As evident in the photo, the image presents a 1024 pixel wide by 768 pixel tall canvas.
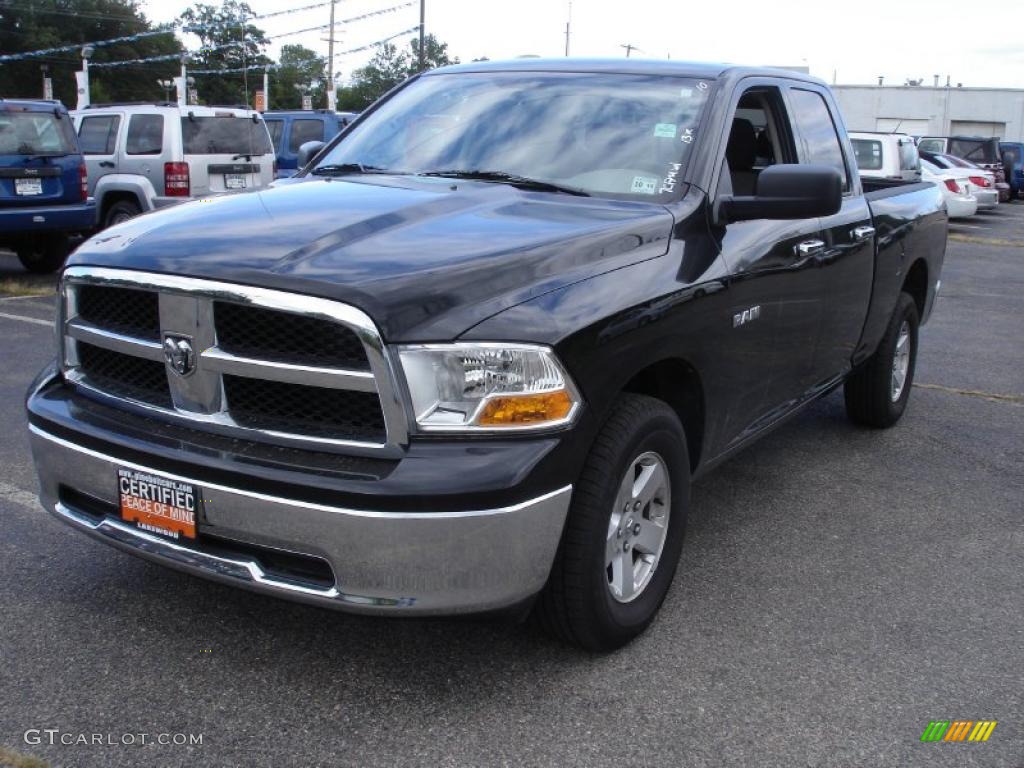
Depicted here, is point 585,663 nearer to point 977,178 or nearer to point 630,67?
point 630,67

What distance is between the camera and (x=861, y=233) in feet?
16.5

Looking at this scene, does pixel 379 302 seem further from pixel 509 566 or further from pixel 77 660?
pixel 77 660

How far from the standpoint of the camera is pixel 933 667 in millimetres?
3346

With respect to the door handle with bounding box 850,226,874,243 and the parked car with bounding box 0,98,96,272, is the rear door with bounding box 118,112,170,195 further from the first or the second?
the door handle with bounding box 850,226,874,243

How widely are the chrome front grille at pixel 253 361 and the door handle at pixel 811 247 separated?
223 cm

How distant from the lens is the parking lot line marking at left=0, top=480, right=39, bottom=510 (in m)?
4.51

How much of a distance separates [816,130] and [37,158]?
29.1ft

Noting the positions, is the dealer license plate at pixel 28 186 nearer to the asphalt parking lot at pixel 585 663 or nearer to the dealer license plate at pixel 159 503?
the asphalt parking lot at pixel 585 663

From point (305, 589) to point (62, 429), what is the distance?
0.98 meters

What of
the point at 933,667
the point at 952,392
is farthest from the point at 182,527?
the point at 952,392

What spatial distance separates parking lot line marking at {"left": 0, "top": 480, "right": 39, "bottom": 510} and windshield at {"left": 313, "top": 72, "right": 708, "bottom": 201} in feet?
6.22

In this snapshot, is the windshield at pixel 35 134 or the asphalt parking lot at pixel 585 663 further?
the windshield at pixel 35 134

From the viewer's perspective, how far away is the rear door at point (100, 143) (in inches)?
530

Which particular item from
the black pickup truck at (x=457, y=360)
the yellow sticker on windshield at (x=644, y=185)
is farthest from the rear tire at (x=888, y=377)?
the yellow sticker on windshield at (x=644, y=185)
